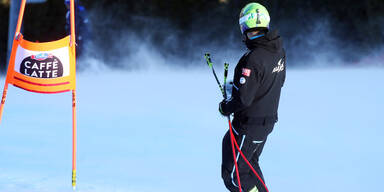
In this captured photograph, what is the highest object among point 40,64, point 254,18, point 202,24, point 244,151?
point 254,18

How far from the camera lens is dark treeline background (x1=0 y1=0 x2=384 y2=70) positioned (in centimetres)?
1090

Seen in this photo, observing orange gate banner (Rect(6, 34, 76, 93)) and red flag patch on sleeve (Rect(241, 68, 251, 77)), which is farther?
orange gate banner (Rect(6, 34, 76, 93))

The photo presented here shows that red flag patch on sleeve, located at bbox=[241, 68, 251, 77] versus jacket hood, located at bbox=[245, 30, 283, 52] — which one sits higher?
jacket hood, located at bbox=[245, 30, 283, 52]

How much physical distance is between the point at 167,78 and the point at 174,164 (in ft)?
14.7

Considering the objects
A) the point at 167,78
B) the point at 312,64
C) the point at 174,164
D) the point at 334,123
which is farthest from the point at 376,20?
the point at 174,164

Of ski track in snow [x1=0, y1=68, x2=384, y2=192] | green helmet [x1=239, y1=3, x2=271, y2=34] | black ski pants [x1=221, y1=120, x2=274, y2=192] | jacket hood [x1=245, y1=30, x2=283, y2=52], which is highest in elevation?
green helmet [x1=239, y1=3, x2=271, y2=34]

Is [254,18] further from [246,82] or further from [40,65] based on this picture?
[40,65]

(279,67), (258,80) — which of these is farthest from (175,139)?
(258,80)

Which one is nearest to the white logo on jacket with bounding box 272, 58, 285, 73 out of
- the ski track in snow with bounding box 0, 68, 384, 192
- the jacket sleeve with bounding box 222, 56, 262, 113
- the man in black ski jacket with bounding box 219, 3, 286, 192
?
the man in black ski jacket with bounding box 219, 3, 286, 192

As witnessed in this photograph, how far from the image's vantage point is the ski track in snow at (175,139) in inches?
148

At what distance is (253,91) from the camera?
2666mm

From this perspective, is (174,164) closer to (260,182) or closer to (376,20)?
(260,182)

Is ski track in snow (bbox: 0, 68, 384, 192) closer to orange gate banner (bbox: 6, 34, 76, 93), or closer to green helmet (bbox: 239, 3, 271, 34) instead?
orange gate banner (bbox: 6, 34, 76, 93)

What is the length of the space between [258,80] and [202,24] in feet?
31.2
